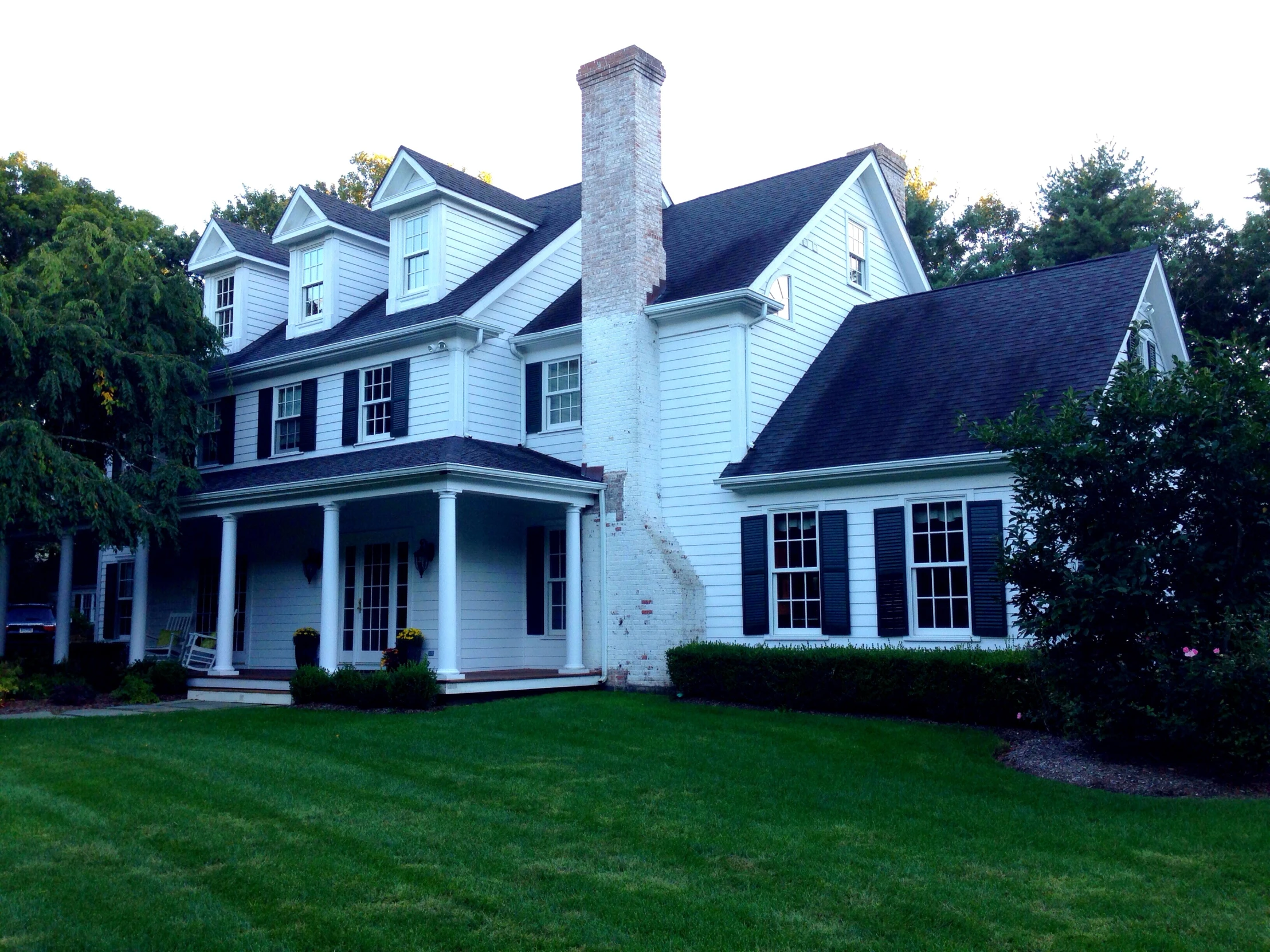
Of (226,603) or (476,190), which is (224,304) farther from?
(226,603)

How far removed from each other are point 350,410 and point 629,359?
5225 millimetres

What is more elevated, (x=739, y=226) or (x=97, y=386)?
(x=739, y=226)

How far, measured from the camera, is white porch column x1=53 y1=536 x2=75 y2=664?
805 inches

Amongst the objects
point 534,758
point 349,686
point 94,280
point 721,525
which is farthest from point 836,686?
point 94,280

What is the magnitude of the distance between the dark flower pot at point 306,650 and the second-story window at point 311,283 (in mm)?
6403

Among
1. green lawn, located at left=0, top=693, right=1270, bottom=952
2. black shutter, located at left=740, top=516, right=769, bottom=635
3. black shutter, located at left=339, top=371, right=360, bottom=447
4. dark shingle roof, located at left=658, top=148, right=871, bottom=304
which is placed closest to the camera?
green lawn, located at left=0, top=693, right=1270, bottom=952

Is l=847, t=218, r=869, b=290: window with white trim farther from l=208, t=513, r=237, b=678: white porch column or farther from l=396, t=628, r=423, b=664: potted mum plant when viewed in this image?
l=208, t=513, r=237, b=678: white porch column

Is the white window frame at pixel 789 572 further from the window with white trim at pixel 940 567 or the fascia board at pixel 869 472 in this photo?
the window with white trim at pixel 940 567

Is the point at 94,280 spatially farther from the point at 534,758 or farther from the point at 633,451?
the point at 534,758

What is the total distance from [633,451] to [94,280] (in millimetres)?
9343

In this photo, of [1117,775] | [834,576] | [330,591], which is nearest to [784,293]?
[834,576]

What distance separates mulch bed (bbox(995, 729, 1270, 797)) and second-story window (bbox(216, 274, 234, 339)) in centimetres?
1790

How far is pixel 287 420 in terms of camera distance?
20547 mm

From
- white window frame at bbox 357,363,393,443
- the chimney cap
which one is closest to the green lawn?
white window frame at bbox 357,363,393,443
